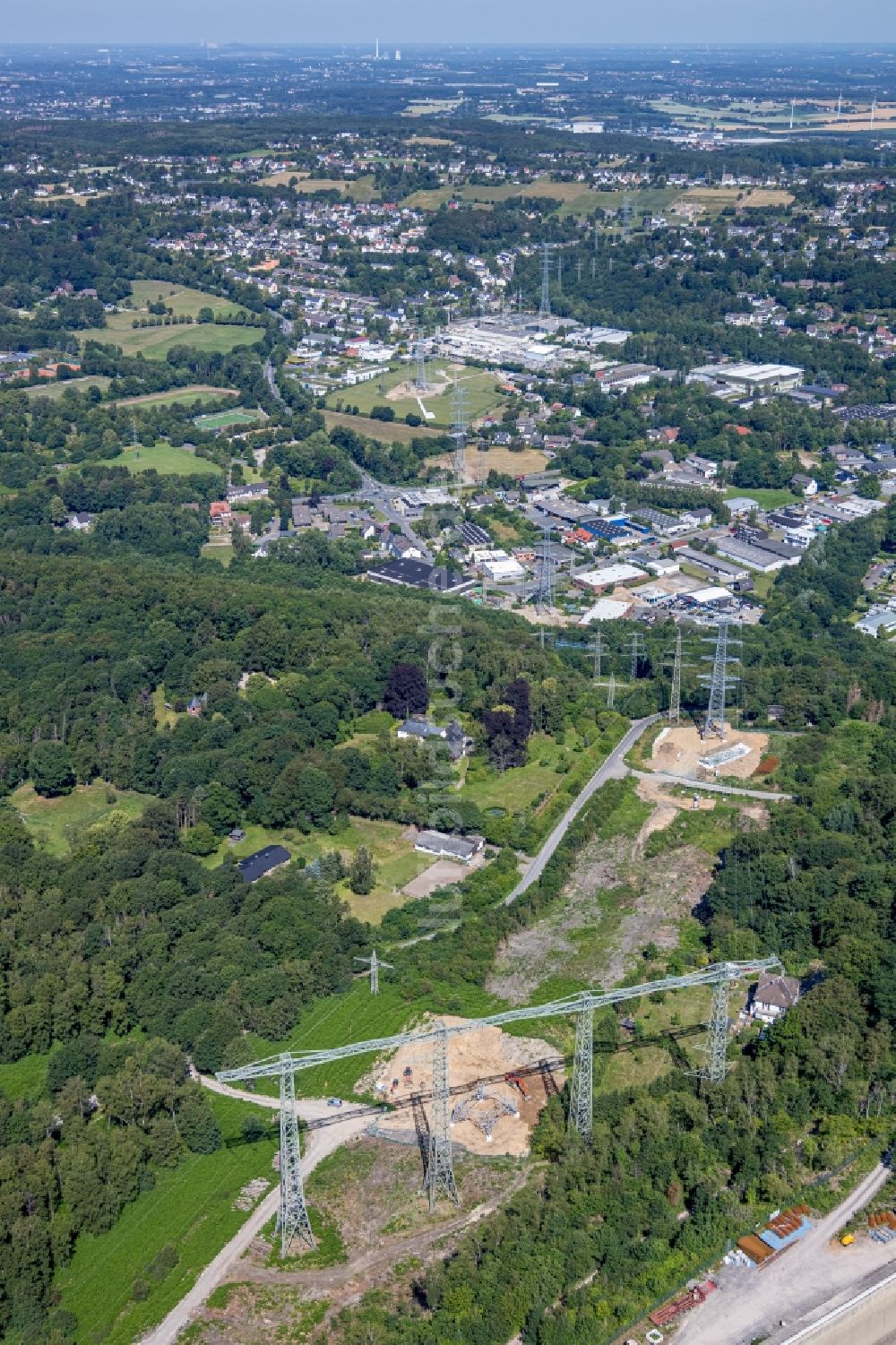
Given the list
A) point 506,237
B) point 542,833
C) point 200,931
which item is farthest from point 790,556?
point 506,237

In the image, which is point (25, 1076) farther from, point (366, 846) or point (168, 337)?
point (168, 337)

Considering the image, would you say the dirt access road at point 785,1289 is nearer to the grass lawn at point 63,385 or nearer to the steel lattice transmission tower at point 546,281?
the grass lawn at point 63,385

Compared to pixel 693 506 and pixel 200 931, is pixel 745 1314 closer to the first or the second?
pixel 200 931

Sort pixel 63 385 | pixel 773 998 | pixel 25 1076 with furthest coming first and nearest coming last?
1. pixel 63 385
2. pixel 773 998
3. pixel 25 1076

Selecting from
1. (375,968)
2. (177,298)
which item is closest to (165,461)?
(177,298)

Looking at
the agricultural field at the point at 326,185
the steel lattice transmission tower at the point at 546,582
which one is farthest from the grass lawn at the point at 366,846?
the agricultural field at the point at 326,185
